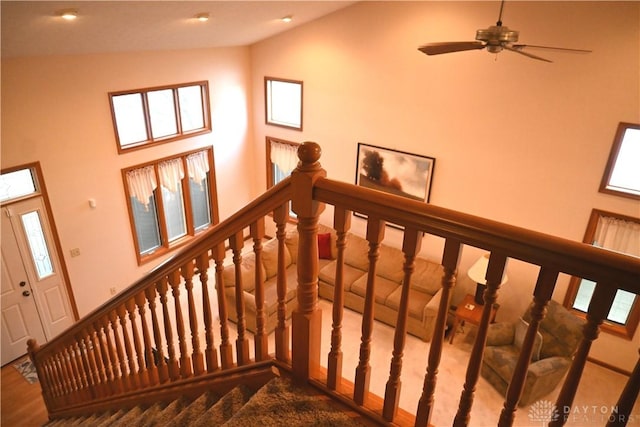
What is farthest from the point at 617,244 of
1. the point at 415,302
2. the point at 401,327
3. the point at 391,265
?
the point at 401,327

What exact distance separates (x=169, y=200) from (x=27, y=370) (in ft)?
9.74

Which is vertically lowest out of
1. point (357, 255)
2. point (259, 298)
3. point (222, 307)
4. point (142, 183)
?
point (357, 255)

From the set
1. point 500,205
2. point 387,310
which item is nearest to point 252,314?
point 387,310

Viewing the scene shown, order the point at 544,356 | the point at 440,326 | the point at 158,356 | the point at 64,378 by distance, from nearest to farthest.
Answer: the point at 440,326
the point at 158,356
the point at 64,378
the point at 544,356

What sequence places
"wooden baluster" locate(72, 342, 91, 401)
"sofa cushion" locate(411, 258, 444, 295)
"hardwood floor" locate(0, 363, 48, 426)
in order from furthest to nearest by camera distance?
"sofa cushion" locate(411, 258, 444, 295)
"hardwood floor" locate(0, 363, 48, 426)
"wooden baluster" locate(72, 342, 91, 401)

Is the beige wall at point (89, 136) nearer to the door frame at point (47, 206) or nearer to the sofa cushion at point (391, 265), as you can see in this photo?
the door frame at point (47, 206)

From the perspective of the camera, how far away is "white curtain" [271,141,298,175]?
7477 mm

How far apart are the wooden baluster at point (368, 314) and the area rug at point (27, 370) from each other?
206 inches

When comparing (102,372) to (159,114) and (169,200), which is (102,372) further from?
(159,114)

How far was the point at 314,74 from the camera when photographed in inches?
265

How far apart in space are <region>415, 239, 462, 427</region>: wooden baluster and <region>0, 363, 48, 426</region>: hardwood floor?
476 cm

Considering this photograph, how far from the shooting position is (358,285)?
18.6 feet

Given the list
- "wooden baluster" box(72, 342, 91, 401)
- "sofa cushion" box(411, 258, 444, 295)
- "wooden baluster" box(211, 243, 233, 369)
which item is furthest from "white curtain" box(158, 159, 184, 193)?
"wooden baluster" box(211, 243, 233, 369)

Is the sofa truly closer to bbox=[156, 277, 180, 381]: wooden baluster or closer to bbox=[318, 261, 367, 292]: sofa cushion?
bbox=[318, 261, 367, 292]: sofa cushion
